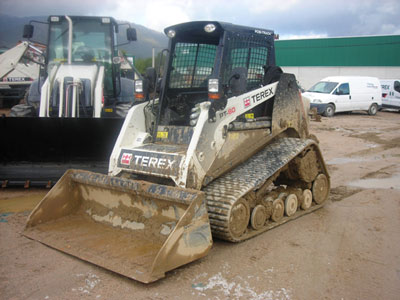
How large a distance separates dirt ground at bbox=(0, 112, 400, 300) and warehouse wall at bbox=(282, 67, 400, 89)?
89.1ft

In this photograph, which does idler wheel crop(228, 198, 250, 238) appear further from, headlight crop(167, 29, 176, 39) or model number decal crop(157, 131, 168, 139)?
headlight crop(167, 29, 176, 39)

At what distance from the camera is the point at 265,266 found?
4.30 metres

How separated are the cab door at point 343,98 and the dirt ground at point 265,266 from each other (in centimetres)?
1307

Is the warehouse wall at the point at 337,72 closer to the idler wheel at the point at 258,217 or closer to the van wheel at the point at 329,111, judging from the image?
the van wheel at the point at 329,111

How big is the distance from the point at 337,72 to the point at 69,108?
28701 millimetres

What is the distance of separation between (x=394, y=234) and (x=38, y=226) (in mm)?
4104

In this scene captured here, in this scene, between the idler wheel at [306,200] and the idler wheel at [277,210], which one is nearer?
the idler wheel at [277,210]

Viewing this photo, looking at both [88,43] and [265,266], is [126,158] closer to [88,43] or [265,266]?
[265,266]

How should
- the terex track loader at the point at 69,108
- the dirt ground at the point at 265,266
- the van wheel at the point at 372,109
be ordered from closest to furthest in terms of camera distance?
the dirt ground at the point at 265,266 < the terex track loader at the point at 69,108 < the van wheel at the point at 372,109

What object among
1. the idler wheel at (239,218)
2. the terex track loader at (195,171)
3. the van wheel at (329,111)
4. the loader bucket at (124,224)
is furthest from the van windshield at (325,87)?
the loader bucket at (124,224)

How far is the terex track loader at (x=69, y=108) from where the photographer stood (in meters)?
6.83

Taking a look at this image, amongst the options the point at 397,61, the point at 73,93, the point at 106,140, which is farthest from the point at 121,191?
the point at 397,61

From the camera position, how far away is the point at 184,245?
3.96 metres

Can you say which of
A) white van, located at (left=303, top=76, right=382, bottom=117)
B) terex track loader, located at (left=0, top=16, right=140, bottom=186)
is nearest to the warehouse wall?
white van, located at (left=303, top=76, right=382, bottom=117)
